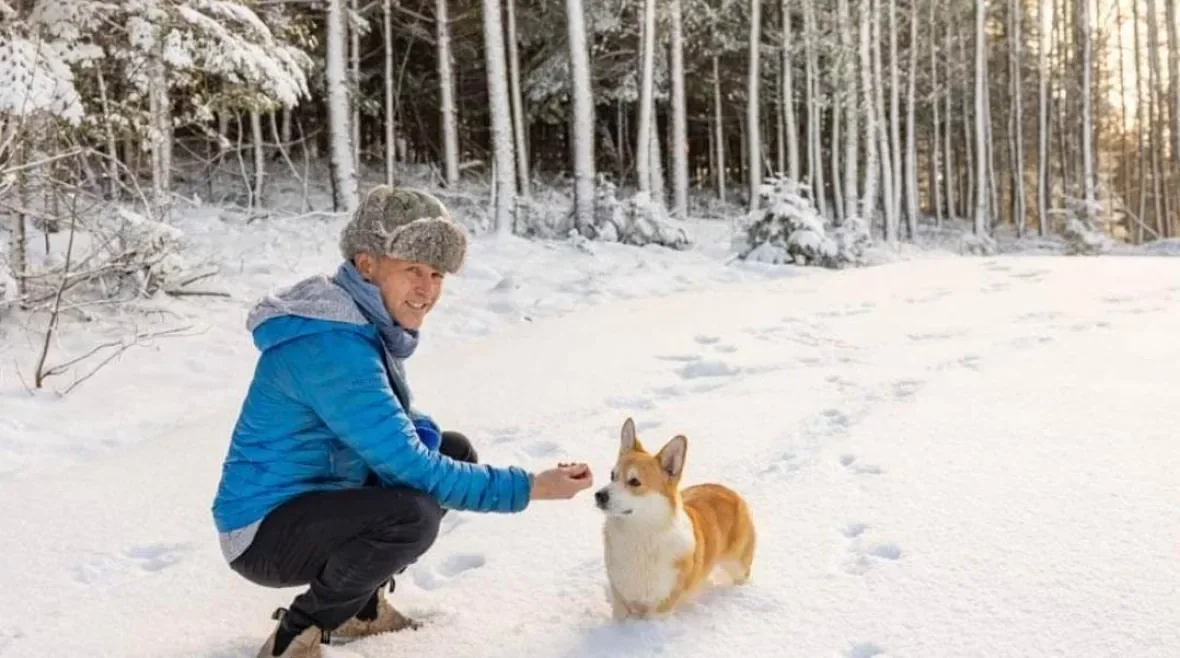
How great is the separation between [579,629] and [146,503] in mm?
2626

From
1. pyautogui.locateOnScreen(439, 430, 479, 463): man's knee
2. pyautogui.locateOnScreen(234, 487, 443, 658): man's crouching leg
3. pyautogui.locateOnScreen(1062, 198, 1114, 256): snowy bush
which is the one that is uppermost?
pyautogui.locateOnScreen(439, 430, 479, 463): man's knee

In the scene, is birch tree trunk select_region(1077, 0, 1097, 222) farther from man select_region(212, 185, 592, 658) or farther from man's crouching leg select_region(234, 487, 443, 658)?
man's crouching leg select_region(234, 487, 443, 658)

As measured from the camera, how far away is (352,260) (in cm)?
282

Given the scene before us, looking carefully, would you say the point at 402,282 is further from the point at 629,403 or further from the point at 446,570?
the point at 629,403

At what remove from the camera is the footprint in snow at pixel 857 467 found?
4.31 metres

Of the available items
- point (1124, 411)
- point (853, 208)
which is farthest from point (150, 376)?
point (853, 208)

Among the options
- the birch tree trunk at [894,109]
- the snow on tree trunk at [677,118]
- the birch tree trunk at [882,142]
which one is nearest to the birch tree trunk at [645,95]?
the snow on tree trunk at [677,118]

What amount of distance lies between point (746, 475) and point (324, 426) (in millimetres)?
2332

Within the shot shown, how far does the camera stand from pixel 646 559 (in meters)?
2.89

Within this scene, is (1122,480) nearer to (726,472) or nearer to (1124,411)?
(1124,411)

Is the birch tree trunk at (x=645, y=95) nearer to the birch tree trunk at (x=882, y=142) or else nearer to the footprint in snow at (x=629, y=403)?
the birch tree trunk at (x=882, y=142)

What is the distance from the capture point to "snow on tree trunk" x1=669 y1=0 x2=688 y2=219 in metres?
17.6

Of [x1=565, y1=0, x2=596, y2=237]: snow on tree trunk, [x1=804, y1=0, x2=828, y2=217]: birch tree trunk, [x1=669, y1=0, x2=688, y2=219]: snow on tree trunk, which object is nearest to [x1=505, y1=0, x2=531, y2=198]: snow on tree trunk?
[x1=669, y1=0, x2=688, y2=219]: snow on tree trunk

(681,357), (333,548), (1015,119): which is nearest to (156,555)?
(333,548)
